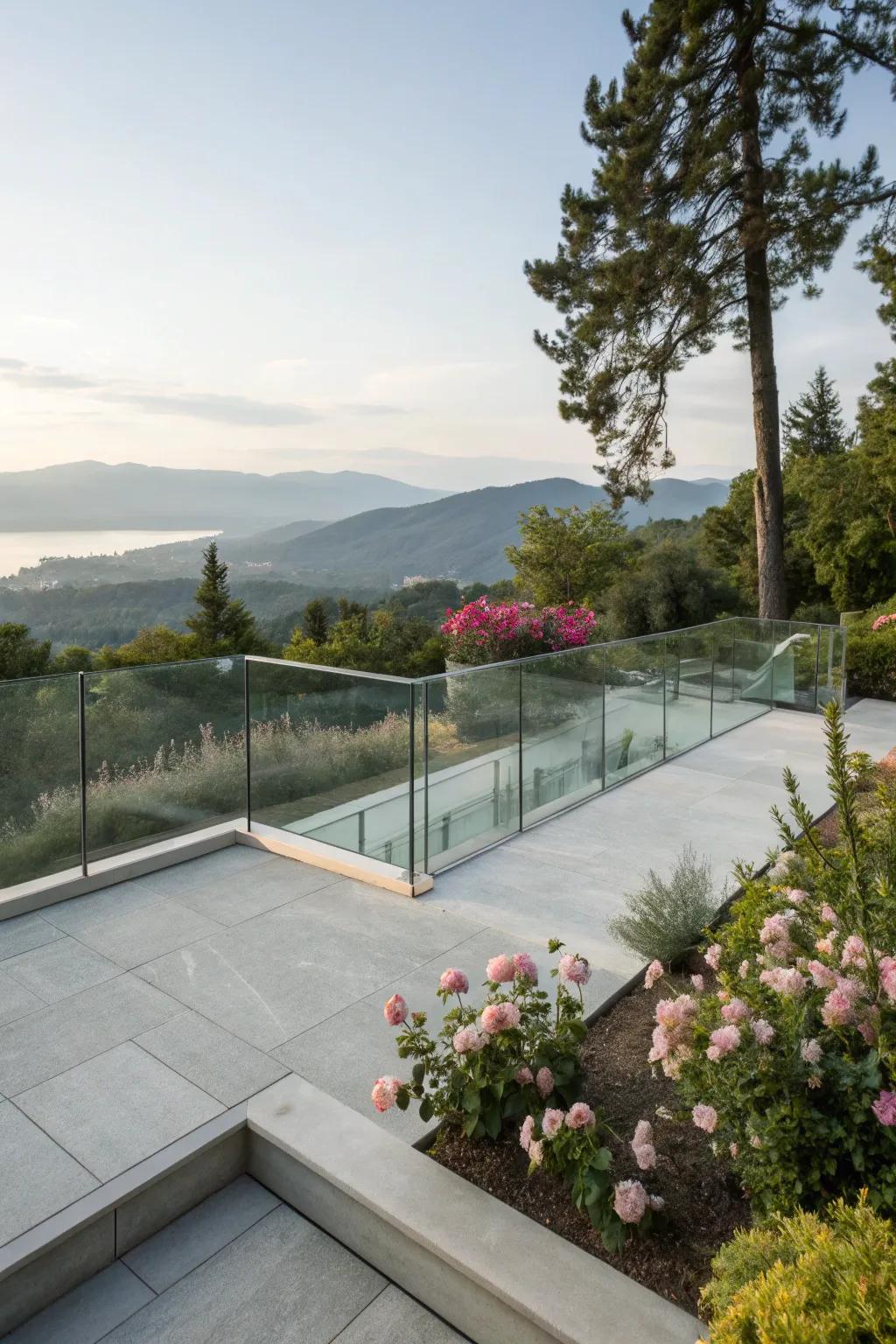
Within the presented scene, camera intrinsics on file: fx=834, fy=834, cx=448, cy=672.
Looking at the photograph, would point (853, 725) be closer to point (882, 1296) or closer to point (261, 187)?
point (882, 1296)

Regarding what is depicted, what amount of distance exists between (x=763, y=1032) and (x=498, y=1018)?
2.12 ft

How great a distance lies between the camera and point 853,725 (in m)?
8.98

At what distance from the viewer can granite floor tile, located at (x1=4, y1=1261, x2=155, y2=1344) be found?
1902mm

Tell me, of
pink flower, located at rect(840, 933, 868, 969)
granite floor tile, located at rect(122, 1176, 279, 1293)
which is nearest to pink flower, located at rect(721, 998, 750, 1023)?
pink flower, located at rect(840, 933, 868, 969)

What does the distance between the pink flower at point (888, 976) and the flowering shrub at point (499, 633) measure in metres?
9.06

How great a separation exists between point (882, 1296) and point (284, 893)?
10.7ft

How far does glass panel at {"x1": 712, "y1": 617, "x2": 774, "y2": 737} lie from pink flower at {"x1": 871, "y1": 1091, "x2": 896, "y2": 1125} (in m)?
6.75

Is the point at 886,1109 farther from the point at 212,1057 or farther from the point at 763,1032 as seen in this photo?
the point at 212,1057

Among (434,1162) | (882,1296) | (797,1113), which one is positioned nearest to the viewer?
(882,1296)

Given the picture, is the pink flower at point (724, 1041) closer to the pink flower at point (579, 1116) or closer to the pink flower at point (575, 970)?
the pink flower at point (579, 1116)

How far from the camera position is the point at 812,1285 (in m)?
1.34

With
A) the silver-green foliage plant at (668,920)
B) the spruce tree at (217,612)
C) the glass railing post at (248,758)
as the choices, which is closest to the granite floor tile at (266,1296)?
the silver-green foliage plant at (668,920)

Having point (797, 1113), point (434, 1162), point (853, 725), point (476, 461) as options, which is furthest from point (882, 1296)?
point (476, 461)

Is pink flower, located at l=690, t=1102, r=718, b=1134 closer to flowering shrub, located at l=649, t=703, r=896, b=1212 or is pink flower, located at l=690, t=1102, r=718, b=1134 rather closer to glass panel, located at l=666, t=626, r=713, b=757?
flowering shrub, located at l=649, t=703, r=896, b=1212
